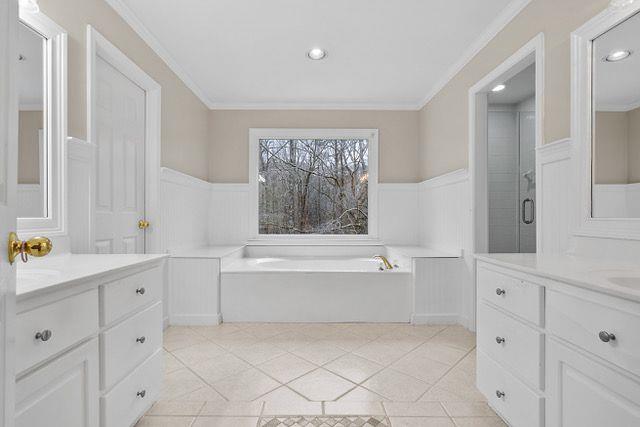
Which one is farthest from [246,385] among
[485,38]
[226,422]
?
[485,38]

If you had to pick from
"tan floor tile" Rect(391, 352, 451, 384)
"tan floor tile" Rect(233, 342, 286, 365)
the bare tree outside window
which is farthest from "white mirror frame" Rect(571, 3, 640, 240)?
the bare tree outside window

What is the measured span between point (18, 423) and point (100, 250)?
1.47 metres

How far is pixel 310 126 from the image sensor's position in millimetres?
4043

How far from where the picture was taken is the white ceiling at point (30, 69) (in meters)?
1.44

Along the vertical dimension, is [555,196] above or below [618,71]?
below

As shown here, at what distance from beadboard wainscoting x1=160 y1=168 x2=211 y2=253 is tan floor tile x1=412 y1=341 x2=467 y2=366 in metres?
2.23

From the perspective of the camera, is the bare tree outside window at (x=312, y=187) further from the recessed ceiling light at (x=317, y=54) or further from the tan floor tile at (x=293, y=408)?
the tan floor tile at (x=293, y=408)

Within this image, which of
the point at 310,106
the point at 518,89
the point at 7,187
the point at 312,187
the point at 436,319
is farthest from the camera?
the point at 312,187

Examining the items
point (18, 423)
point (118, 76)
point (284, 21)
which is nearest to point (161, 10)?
point (118, 76)

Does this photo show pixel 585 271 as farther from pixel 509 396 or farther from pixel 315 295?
pixel 315 295

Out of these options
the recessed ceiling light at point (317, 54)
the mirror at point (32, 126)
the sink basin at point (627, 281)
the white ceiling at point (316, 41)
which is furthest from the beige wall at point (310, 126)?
the sink basin at point (627, 281)

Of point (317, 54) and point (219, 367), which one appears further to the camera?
point (317, 54)

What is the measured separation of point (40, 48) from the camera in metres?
1.56

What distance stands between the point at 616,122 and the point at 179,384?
→ 8.57 ft
